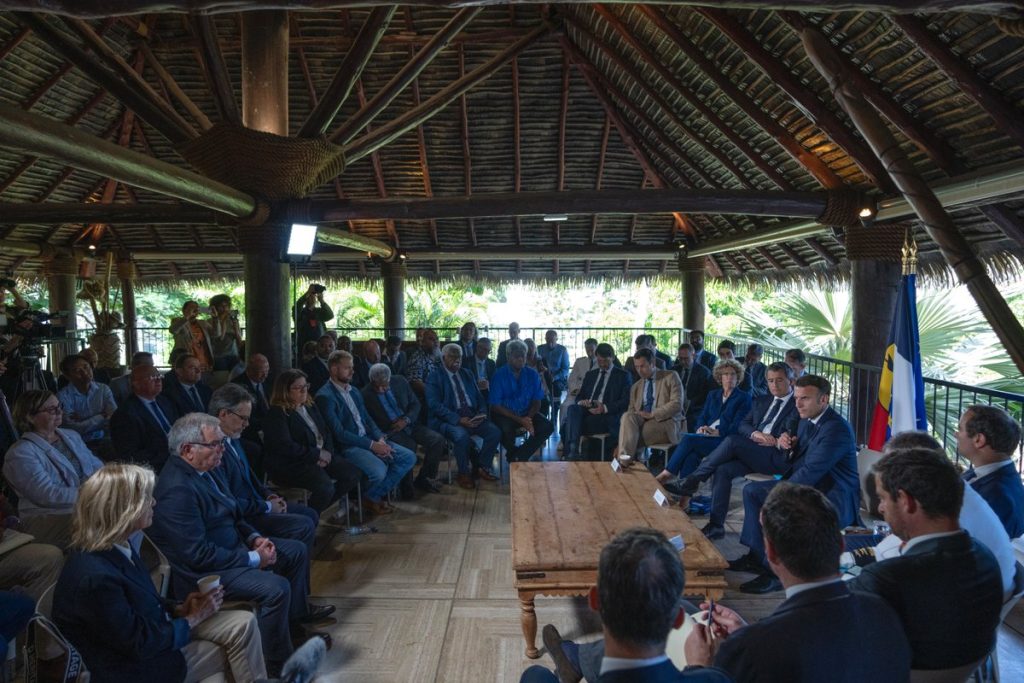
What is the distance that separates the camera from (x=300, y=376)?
4676 millimetres

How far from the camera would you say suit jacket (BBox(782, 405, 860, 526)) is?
13.1ft

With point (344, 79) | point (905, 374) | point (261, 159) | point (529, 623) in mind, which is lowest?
→ point (529, 623)

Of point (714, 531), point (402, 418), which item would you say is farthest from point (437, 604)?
point (402, 418)

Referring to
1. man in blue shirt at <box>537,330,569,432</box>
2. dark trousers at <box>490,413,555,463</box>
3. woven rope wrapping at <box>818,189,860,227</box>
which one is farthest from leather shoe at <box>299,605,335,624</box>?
woven rope wrapping at <box>818,189,860,227</box>

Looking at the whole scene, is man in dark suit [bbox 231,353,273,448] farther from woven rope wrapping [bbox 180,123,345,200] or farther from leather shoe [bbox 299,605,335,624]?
leather shoe [bbox 299,605,335,624]

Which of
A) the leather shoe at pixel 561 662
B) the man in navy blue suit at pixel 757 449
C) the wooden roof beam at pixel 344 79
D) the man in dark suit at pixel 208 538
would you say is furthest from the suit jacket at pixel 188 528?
the wooden roof beam at pixel 344 79

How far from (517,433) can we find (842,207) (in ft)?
11.8

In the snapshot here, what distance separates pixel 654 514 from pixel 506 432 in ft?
9.32

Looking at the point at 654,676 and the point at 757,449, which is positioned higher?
the point at 654,676

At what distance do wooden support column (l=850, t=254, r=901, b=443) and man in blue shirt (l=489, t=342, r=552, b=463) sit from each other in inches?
110

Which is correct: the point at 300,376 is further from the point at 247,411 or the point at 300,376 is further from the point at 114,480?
the point at 114,480

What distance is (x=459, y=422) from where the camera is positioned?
623 cm

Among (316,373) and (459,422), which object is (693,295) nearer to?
(459,422)

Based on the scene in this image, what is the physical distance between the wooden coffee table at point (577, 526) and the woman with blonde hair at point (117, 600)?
1.37 metres
